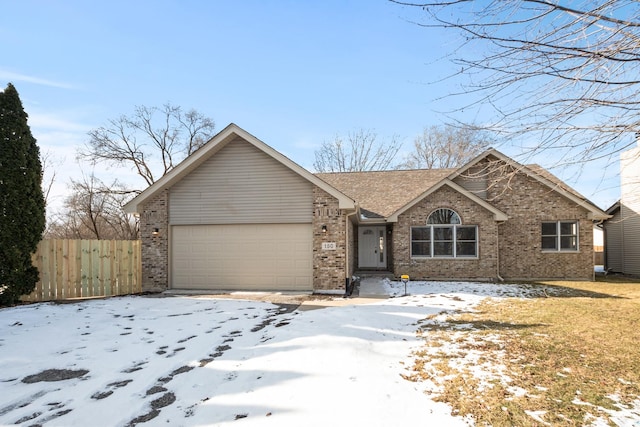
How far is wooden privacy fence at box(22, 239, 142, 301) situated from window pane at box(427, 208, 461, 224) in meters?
11.8

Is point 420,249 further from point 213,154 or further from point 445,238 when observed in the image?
point 213,154

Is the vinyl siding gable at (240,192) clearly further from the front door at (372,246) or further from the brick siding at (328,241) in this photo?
the front door at (372,246)

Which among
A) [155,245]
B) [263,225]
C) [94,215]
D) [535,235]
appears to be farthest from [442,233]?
[94,215]

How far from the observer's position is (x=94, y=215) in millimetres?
26438

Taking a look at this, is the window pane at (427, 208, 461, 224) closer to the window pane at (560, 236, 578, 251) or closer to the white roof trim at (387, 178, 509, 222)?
the white roof trim at (387, 178, 509, 222)

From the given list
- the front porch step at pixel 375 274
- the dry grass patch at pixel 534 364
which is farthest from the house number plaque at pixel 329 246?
the front porch step at pixel 375 274

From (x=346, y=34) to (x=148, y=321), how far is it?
7.20 m

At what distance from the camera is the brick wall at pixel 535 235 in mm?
14000

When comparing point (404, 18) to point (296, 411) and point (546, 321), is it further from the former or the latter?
point (546, 321)

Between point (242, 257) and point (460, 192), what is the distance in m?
9.26

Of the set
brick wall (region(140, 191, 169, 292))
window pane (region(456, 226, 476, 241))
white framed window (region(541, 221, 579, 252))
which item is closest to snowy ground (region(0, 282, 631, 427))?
brick wall (region(140, 191, 169, 292))

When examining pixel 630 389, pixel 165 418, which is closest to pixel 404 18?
pixel 165 418

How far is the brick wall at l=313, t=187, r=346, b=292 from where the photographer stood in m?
10.5

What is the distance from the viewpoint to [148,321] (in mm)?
7117
